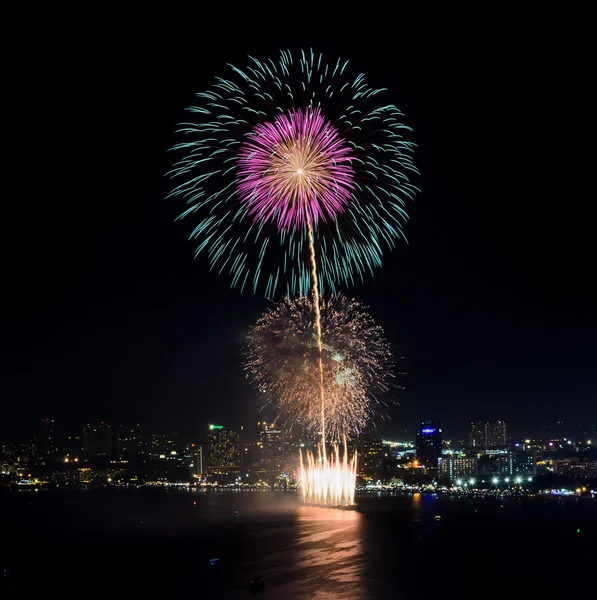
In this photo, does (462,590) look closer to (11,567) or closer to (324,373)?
(324,373)

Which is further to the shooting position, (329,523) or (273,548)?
(329,523)

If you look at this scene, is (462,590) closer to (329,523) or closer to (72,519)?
(329,523)

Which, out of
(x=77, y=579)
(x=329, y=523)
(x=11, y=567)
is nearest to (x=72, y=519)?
(x=329, y=523)

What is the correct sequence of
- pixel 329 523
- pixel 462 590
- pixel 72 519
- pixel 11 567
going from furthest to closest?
pixel 72 519 < pixel 329 523 < pixel 11 567 < pixel 462 590

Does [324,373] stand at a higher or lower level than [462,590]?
higher

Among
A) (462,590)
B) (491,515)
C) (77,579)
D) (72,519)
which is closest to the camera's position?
(462,590)

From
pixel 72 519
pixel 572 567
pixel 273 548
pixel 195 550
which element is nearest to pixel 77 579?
pixel 195 550
